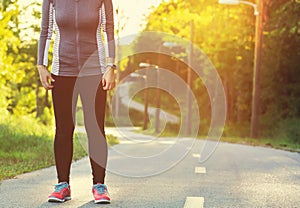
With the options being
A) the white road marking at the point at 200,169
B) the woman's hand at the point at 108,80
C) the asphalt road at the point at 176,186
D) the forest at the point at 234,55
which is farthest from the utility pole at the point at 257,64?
the woman's hand at the point at 108,80

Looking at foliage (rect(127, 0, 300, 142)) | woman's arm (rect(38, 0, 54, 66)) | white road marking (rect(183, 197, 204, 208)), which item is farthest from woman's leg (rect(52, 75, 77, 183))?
foliage (rect(127, 0, 300, 142))

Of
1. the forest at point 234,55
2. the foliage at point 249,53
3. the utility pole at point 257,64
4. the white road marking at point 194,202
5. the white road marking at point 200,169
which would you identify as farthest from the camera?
the foliage at point 249,53

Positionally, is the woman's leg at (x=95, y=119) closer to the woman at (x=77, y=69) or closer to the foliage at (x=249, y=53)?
the woman at (x=77, y=69)

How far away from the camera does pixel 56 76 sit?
5.41m

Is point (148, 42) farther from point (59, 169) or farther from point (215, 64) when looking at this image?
point (59, 169)

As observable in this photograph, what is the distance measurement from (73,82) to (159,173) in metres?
2.95

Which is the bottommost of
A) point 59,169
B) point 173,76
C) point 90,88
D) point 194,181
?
point 173,76

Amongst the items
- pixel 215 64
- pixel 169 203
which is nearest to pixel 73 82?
pixel 169 203

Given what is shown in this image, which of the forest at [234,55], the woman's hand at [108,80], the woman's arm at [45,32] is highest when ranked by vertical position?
the woman's arm at [45,32]

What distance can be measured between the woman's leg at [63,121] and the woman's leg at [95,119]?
10 centimetres

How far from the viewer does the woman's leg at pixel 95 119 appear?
5.42 metres

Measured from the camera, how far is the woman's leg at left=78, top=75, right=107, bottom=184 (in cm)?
542

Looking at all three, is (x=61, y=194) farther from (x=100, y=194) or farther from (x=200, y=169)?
(x=200, y=169)

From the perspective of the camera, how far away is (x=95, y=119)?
548 cm
